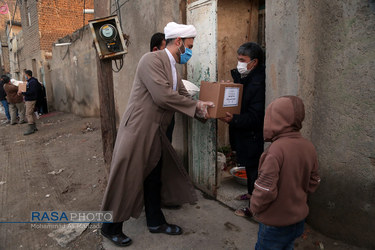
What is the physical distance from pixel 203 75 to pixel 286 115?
6.69 ft

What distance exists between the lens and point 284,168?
1.64m

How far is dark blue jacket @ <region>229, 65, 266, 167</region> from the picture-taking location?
278 centimetres

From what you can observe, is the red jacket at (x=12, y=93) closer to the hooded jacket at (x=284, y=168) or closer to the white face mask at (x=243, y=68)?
the white face mask at (x=243, y=68)

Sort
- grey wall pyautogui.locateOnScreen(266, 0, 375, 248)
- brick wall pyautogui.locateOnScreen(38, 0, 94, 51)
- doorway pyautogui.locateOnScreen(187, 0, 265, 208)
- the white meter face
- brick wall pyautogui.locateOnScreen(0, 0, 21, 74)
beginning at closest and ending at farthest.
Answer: grey wall pyautogui.locateOnScreen(266, 0, 375, 248)
the white meter face
doorway pyautogui.locateOnScreen(187, 0, 265, 208)
brick wall pyautogui.locateOnScreen(38, 0, 94, 51)
brick wall pyautogui.locateOnScreen(0, 0, 21, 74)

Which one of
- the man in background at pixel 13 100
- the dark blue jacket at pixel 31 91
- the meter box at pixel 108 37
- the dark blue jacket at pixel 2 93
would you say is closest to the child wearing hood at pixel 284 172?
the meter box at pixel 108 37

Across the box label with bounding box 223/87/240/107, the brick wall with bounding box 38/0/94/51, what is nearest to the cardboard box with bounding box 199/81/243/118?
the box label with bounding box 223/87/240/107

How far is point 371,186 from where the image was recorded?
2297mm

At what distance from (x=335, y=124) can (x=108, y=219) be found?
7.64ft

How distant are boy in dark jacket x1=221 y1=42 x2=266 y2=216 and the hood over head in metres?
1.06

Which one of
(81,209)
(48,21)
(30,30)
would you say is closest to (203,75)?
(81,209)

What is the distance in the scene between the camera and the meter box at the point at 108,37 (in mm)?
3283

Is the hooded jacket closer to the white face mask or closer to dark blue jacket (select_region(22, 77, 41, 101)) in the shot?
the white face mask

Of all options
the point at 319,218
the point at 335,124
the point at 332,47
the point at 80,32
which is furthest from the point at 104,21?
the point at 80,32

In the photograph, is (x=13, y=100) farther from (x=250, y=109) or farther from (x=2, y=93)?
(x=250, y=109)
